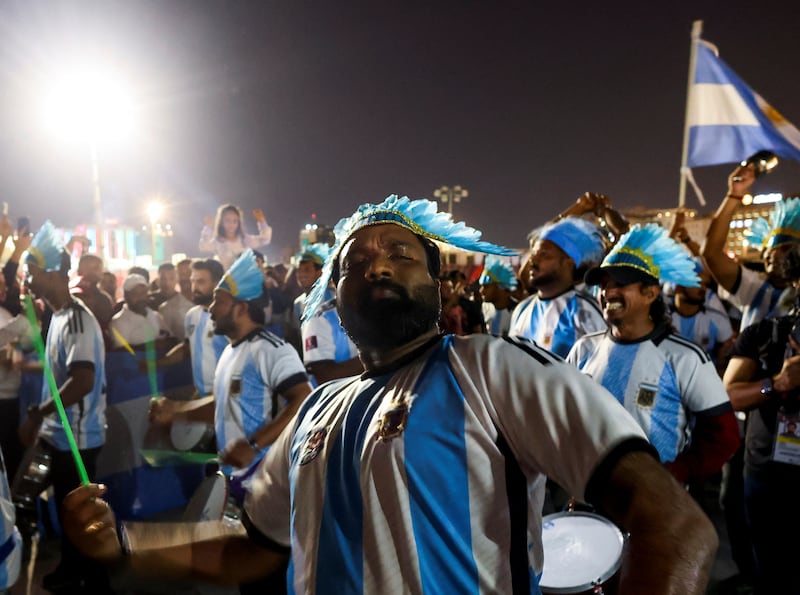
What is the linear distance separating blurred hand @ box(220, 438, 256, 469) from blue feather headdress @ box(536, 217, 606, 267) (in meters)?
3.33

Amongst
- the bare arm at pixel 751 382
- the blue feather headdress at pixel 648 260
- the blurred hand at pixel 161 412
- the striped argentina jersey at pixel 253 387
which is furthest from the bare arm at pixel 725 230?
the blurred hand at pixel 161 412

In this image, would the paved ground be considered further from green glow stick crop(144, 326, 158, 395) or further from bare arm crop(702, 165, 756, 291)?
bare arm crop(702, 165, 756, 291)

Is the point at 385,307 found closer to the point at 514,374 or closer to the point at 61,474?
the point at 514,374

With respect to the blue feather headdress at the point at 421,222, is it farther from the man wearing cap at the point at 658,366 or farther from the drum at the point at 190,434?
the drum at the point at 190,434

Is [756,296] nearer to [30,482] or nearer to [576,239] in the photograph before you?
[576,239]

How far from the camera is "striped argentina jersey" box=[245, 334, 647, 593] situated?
1337 mm

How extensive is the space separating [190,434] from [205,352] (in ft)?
6.08

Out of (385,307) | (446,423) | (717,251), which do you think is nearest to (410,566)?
(446,423)

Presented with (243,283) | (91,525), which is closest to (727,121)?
(243,283)

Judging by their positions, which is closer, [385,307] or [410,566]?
[410,566]

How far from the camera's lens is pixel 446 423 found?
1.44 meters

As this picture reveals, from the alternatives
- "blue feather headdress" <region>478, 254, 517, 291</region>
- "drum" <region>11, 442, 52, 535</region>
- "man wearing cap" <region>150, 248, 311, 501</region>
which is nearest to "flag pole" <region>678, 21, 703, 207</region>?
"blue feather headdress" <region>478, 254, 517, 291</region>

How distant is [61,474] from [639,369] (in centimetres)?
501

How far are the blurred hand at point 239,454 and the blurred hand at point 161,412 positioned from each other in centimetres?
70
